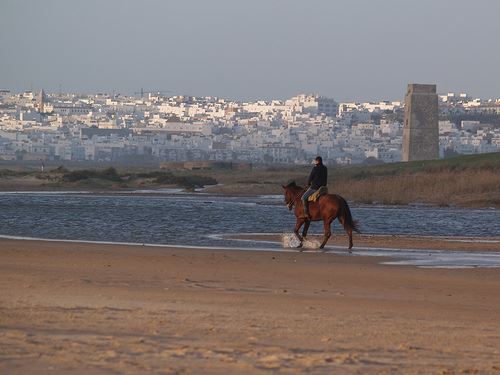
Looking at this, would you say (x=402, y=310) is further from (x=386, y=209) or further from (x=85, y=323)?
(x=386, y=209)

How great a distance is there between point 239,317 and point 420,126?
8265cm

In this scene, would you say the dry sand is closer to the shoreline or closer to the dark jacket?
the dark jacket

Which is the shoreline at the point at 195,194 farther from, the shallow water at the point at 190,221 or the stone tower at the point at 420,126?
the stone tower at the point at 420,126

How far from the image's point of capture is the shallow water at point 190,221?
24.6m

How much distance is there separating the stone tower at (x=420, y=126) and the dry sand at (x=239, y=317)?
75414mm

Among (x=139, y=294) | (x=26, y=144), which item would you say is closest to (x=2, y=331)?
(x=139, y=294)

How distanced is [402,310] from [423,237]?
1433 cm

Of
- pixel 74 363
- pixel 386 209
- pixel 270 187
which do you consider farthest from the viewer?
pixel 270 187

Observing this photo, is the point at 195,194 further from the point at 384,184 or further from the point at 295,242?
the point at 295,242

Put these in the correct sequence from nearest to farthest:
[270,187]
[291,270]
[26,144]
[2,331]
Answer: [2,331]
[291,270]
[270,187]
[26,144]

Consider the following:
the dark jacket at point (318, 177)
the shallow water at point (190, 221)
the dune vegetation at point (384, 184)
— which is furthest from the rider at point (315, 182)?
the dune vegetation at point (384, 184)

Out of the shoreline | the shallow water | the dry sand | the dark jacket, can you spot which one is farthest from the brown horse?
the shoreline

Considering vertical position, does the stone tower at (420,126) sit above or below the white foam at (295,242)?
above

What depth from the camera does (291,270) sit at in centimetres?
1655
